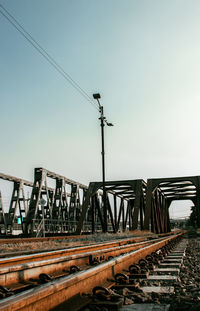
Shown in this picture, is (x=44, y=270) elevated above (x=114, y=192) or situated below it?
below

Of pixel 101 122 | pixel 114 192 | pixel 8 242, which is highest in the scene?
pixel 101 122

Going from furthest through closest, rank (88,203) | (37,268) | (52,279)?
(88,203), (37,268), (52,279)

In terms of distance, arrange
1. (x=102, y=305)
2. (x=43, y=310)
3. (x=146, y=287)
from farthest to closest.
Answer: (x=146, y=287), (x=102, y=305), (x=43, y=310)

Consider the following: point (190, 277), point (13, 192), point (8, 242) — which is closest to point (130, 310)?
point (190, 277)

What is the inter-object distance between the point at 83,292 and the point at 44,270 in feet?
4.05

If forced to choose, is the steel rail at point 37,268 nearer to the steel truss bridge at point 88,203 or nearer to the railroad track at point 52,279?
the railroad track at point 52,279

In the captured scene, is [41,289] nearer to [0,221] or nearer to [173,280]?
[173,280]

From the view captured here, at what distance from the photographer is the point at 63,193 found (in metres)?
34.4

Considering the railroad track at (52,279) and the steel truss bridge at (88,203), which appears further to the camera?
the steel truss bridge at (88,203)

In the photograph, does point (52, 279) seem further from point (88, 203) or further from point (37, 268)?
point (88, 203)

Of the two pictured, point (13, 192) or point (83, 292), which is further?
point (13, 192)

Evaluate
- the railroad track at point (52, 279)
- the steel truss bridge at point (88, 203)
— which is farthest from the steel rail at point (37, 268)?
the steel truss bridge at point (88, 203)

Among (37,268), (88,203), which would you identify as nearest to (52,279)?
(37,268)

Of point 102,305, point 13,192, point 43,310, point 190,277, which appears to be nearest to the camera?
point 43,310
